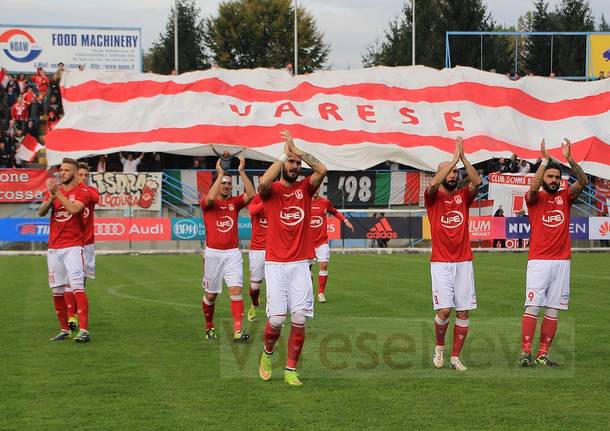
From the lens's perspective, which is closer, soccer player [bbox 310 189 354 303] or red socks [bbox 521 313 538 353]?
red socks [bbox 521 313 538 353]

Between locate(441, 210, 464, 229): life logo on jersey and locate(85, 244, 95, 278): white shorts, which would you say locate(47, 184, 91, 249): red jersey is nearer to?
locate(85, 244, 95, 278): white shorts

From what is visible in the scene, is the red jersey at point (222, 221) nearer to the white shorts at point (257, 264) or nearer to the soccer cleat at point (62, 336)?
the white shorts at point (257, 264)

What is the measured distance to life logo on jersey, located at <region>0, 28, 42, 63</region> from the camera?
4753cm

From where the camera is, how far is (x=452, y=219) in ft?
38.1

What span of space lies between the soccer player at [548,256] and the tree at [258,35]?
206 feet

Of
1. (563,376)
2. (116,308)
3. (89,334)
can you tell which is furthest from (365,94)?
(563,376)

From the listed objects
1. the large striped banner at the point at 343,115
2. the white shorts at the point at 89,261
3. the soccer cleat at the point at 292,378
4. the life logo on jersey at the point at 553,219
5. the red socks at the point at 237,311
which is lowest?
the soccer cleat at the point at 292,378

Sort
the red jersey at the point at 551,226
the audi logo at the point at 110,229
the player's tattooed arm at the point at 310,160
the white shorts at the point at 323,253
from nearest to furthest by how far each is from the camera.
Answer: the player's tattooed arm at the point at 310,160, the red jersey at the point at 551,226, the white shorts at the point at 323,253, the audi logo at the point at 110,229

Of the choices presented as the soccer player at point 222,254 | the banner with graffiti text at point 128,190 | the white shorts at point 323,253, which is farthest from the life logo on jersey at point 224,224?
the banner with graffiti text at point 128,190

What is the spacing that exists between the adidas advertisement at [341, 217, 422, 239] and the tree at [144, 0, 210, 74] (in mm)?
38763

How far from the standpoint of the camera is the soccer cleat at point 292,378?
10641 millimetres

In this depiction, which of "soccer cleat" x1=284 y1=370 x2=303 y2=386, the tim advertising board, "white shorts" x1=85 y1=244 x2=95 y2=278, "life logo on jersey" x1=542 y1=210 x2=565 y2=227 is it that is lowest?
"soccer cleat" x1=284 y1=370 x2=303 y2=386

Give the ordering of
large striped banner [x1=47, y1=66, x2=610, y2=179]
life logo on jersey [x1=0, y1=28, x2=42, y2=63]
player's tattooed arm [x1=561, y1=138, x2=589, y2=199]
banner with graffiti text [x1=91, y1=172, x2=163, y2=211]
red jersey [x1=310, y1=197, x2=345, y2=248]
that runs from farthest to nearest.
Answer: life logo on jersey [x1=0, y1=28, x2=42, y2=63]
large striped banner [x1=47, y1=66, x2=610, y2=179]
banner with graffiti text [x1=91, y1=172, x2=163, y2=211]
red jersey [x1=310, y1=197, x2=345, y2=248]
player's tattooed arm [x1=561, y1=138, x2=589, y2=199]

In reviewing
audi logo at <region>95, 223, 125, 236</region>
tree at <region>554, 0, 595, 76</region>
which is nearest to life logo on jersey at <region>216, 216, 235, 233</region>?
audi logo at <region>95, 223, 125, 236</region>
